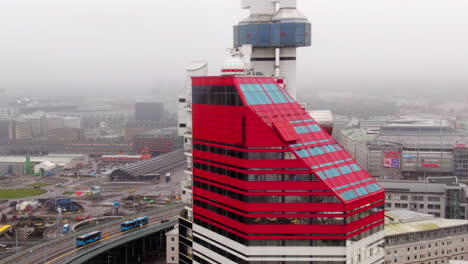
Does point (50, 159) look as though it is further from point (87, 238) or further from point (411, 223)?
point (411, 223)

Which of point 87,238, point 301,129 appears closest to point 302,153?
point 301,129

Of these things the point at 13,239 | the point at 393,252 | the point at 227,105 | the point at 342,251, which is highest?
the point at 227,105

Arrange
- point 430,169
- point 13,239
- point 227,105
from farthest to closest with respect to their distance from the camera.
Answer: point 430,169
point 13,239
point 227,105

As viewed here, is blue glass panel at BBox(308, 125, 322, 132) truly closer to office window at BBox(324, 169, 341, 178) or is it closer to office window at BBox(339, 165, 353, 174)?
office window at BBox(339, 165, 353, 174)

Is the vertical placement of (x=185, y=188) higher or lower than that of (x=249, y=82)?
lower

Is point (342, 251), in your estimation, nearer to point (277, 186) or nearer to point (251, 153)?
point (277, 186)

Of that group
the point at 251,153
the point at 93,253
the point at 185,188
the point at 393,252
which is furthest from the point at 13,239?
the point at 251,153

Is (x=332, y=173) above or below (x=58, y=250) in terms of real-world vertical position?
above

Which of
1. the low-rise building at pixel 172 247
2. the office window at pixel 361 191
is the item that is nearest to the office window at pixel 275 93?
the office window at pixel 361 191
